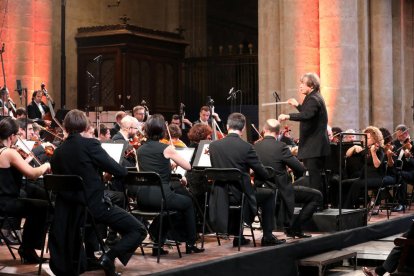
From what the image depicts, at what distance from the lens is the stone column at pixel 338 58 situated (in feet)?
50.6

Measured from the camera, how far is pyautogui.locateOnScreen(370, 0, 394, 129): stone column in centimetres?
1903

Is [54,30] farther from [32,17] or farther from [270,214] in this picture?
[270,214]

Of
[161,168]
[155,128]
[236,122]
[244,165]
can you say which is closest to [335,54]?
[236,122]

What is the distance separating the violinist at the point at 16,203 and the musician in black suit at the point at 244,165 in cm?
208

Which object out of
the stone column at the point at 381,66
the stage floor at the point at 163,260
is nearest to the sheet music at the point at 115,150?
the stage floor at the point at 163,260

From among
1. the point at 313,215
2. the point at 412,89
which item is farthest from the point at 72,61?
the point at 313,215

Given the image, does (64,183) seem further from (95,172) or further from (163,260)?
(163,260)

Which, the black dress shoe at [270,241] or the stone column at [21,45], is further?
the stone column at [21,45]

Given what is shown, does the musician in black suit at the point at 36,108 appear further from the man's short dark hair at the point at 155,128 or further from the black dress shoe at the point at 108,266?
the black dress shoe at the point at 108,266

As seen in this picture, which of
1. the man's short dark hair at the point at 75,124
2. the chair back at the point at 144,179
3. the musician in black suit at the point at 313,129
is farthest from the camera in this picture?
the musician in black suit at the point at 313,129

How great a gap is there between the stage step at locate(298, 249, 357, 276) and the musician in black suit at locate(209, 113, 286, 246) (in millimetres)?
389

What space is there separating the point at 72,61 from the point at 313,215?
35.9 ft

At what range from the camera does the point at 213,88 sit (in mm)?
22156

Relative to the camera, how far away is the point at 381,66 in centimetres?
1900
